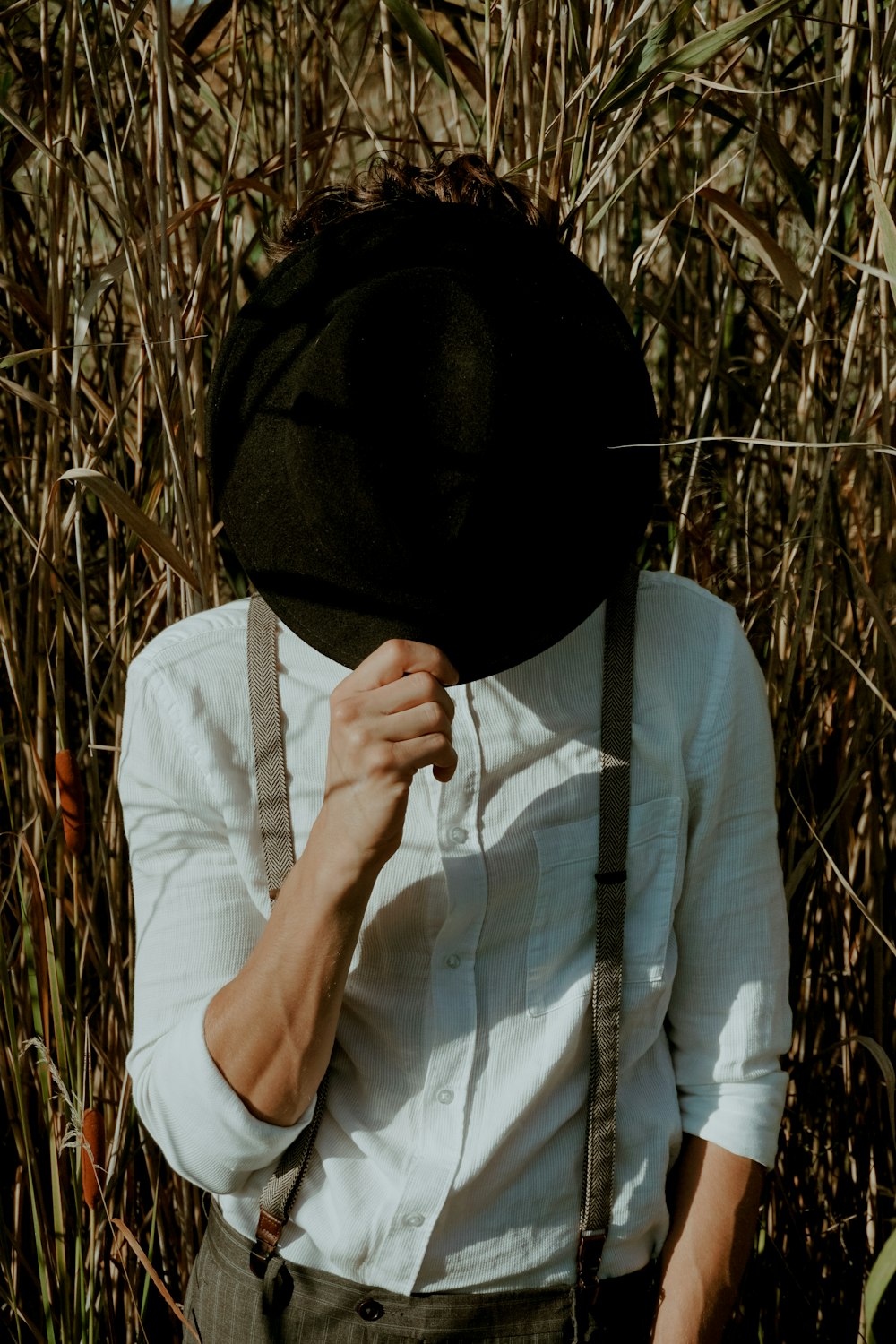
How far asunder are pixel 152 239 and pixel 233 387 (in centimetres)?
31

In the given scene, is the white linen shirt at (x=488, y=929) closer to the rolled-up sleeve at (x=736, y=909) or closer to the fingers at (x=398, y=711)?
the rolled-up sleeve at (x=736, y=909)

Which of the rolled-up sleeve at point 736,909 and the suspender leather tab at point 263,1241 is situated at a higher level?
the rolled-up sleeve at point 736,909

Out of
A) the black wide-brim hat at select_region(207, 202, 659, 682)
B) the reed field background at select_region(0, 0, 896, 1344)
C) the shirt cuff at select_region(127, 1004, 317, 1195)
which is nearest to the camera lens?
the black wide-brim hat at select_region(207, 202, 659, 682)

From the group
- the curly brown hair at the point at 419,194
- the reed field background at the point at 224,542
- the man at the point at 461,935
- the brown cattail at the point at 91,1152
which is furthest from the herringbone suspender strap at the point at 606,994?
the brown cattail at the point at 91,1152

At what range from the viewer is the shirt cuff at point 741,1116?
92 centimetres

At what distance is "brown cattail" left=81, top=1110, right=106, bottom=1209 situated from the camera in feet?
3.75

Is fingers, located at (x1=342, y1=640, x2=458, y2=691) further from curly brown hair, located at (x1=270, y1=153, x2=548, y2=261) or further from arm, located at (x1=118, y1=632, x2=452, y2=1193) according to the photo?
curly brown hair, located at (x1=270, y1=153, x2=548, y2=261)

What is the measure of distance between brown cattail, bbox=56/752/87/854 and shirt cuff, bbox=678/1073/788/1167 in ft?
2.21

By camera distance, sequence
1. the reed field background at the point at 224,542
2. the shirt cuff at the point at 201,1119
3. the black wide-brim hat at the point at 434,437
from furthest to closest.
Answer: the reed field background at the point at 224,542
the shirt cuff at the point at 201,1119
the black wide-brim hat at the point at 434,437

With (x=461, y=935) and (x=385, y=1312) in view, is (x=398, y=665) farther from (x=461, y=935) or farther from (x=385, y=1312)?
(x=385, y=1312)

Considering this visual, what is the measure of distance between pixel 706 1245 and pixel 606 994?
0.77 feet

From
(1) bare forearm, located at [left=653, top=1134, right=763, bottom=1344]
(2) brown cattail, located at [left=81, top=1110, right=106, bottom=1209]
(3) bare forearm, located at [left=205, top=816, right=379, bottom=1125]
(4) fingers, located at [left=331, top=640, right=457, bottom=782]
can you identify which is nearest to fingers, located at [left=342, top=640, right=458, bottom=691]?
(4) fingers, located at [left=331, top=640, right=457, bottom=782]

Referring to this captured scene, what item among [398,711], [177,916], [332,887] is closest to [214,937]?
[177,916]

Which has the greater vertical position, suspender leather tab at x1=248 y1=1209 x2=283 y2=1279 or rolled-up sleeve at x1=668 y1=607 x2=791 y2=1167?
rolled-up sleeve at x1=668 y1=607 x2=791 y2=1167
